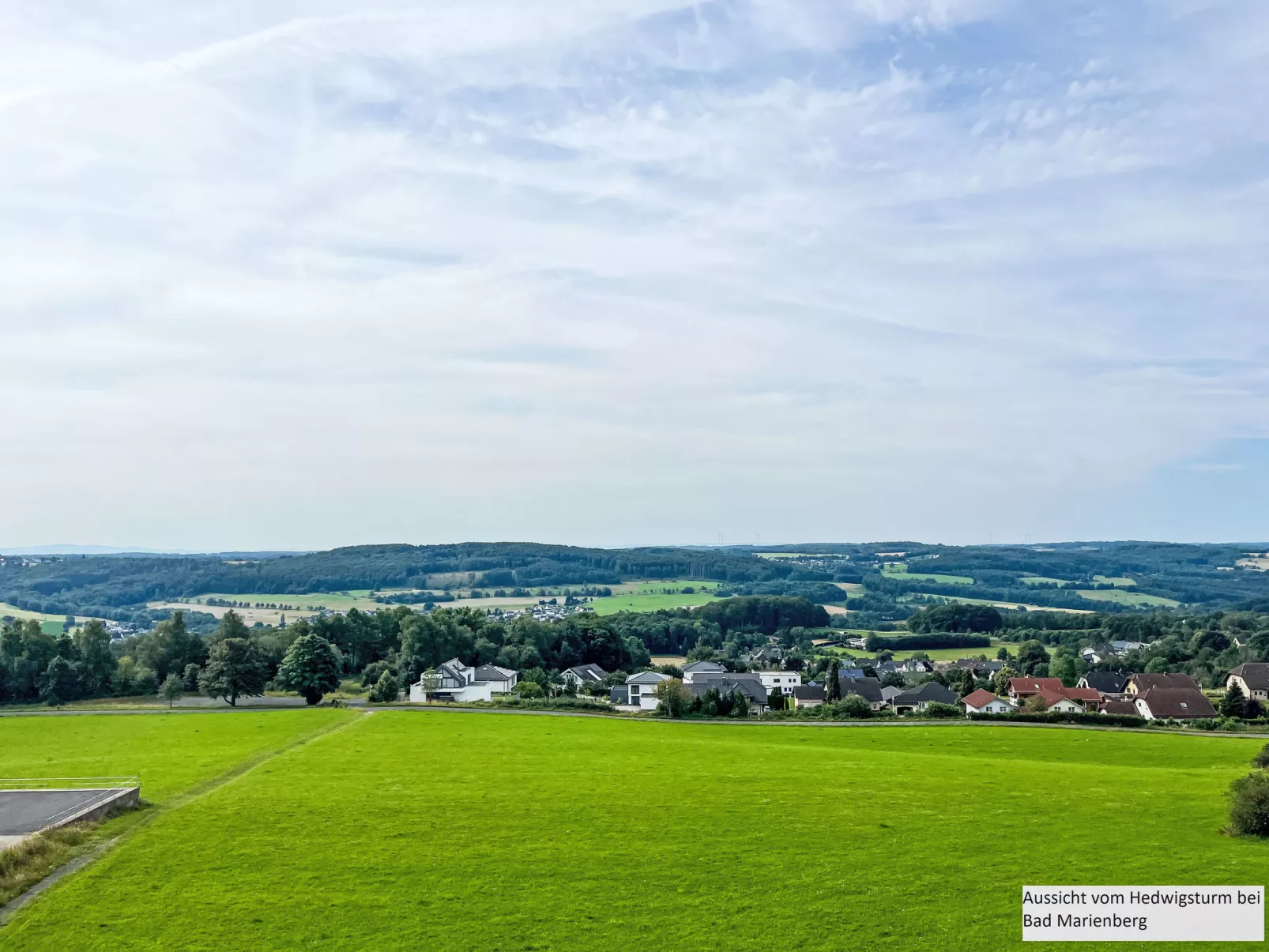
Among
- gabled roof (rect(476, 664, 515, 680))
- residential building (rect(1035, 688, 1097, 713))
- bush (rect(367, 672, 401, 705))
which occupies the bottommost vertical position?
residential building (rect(1035, 688, 1097, 713))

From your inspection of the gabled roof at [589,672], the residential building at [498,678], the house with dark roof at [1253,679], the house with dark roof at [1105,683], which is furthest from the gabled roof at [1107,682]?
the residential building at [498,678]

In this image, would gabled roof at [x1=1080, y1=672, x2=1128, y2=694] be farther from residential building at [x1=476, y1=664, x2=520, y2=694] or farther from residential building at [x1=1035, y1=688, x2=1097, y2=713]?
residential building at [x1=476, y1=664, x2=520, y2=694]

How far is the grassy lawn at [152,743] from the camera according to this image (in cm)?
3472

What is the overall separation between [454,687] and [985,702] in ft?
152

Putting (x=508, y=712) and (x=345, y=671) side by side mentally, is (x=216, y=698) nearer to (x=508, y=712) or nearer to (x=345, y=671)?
(x=345, y=671)

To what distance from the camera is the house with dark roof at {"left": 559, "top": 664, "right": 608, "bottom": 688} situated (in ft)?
295

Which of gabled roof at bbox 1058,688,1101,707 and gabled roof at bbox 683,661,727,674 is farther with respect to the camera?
gabled roof at bbox 683,661,727,674

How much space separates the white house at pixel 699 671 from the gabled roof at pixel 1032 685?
3093 cm

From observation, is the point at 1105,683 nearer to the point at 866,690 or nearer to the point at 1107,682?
the point at 1107,682

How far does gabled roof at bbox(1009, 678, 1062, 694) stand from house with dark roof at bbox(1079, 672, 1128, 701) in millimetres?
8320

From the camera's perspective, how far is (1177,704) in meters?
71.9

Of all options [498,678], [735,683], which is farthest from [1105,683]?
[498,678]

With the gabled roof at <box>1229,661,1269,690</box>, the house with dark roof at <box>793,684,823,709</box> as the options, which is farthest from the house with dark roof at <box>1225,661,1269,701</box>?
the house with dark roof at <box>793,684,823,709</box>

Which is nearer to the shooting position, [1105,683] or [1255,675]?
[1255,675]
